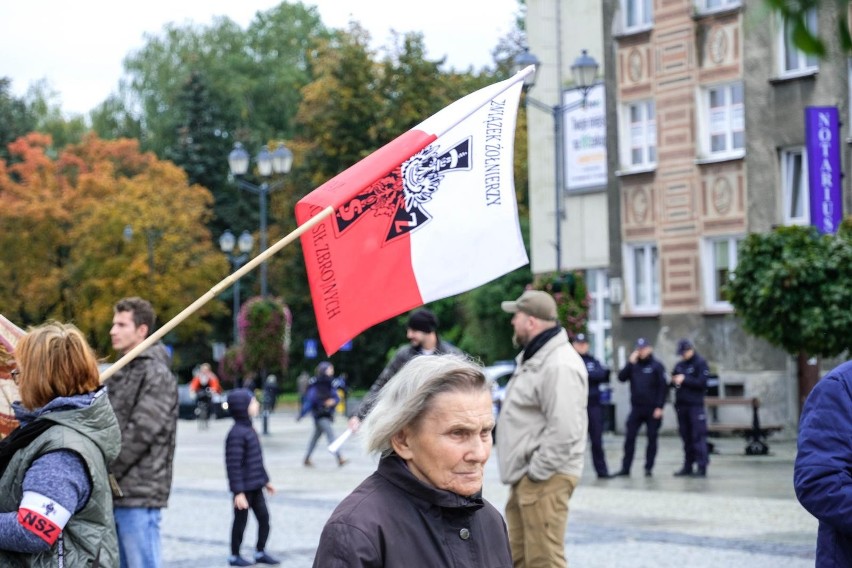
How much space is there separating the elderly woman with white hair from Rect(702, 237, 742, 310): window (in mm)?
32772

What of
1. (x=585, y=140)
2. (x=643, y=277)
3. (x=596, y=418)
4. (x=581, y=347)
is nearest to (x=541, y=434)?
(x=596, y=418)

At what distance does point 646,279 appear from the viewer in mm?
38312

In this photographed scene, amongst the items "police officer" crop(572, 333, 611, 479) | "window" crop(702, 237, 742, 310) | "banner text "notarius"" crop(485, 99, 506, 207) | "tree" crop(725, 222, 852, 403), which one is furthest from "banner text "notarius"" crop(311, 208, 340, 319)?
"window" crop(702, 237, 742, 310)

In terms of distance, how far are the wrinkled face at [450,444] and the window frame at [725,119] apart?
106ft

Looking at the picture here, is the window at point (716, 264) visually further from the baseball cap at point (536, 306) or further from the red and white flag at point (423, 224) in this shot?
the red and white flag at point (423, 224)

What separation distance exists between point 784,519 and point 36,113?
75.3 metres

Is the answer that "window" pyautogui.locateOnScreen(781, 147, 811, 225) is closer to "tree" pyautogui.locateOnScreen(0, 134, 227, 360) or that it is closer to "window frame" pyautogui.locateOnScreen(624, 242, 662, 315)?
"window frame" pyautogui.locateOnScreen(624, 242, 662, 315)

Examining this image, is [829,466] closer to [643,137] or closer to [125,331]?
[125,331]

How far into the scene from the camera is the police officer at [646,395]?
22.4m

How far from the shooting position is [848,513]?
15.4 ft

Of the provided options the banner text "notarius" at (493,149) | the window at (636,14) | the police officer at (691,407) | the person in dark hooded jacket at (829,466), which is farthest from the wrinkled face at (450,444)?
the window at (636,14)

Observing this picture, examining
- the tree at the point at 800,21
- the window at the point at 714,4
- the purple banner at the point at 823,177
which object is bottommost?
the tree at the point at 800,21

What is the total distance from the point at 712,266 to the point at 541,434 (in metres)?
28.8

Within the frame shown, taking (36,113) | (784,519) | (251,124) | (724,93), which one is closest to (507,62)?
(251,124)
